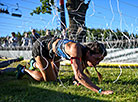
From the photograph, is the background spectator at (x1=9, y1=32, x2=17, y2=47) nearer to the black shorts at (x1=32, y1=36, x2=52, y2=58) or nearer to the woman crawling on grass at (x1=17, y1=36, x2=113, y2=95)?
the woman crawling on grass at (x1=17, y1=36, x2=113, y2=95)

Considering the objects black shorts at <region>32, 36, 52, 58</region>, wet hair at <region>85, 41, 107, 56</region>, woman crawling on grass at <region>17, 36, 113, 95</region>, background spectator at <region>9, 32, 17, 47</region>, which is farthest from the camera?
background spectator at <region>9, 32, 17, 47</region>

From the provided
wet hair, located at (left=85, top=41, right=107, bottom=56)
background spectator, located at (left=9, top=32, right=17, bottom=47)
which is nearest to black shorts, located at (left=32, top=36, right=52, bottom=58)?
wet hair, located at (left=85, top=41, right=107, bottom=56)

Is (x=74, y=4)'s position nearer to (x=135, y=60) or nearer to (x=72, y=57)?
(x=135, y=60)

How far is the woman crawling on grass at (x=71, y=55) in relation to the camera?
179 centimetres

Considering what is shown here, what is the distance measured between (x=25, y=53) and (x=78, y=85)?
6.14 m

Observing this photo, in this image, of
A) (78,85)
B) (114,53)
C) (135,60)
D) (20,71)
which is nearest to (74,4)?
(114,53)

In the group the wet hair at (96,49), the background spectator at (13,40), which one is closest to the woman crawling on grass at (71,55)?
the wet hair at (96,49)

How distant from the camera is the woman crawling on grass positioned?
1.79m

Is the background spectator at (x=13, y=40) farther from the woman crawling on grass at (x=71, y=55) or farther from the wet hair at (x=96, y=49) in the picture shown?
the wet hair at (x=96, y=49)

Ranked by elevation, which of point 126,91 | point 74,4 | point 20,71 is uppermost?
point 74,4

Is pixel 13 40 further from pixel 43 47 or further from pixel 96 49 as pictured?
pixel 96 49

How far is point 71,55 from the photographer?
1.87m

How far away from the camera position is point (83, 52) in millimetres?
2016

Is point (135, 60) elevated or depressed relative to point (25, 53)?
depressed
